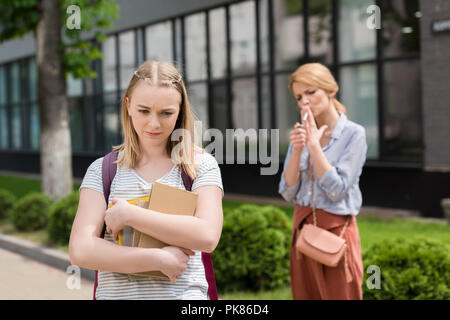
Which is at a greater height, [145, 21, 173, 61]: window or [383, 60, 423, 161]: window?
[145, 21, 173, 61]: window

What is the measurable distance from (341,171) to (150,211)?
6.23 feet

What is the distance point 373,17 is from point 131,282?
35.2 feet

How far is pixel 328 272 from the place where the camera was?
3893 millimetres

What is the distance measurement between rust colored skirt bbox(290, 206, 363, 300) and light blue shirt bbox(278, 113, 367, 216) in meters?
0.07

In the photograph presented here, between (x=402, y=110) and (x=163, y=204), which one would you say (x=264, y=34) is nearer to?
(x=402, y=110)

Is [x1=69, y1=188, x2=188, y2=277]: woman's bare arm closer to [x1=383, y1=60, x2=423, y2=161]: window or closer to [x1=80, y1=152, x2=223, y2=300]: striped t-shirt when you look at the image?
[x1=80, y1=152, x2=223, y2=300]: striped t-shirt

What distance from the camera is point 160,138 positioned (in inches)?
86.8

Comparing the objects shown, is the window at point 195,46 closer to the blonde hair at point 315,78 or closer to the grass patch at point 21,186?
the grass patch at point 21,186

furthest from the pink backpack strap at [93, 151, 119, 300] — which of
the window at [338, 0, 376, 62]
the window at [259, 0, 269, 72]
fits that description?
the window at [259, 0, 269, 72]

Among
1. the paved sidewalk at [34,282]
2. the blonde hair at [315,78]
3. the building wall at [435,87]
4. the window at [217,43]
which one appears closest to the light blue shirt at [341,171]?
the blonde hair at [315,78]

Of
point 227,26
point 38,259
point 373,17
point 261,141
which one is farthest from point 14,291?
point 227,26

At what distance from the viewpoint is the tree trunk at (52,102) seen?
1130 cm

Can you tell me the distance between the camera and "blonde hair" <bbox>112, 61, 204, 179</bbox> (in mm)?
2186

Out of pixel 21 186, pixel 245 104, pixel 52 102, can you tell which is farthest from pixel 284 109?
pixel 21 186
